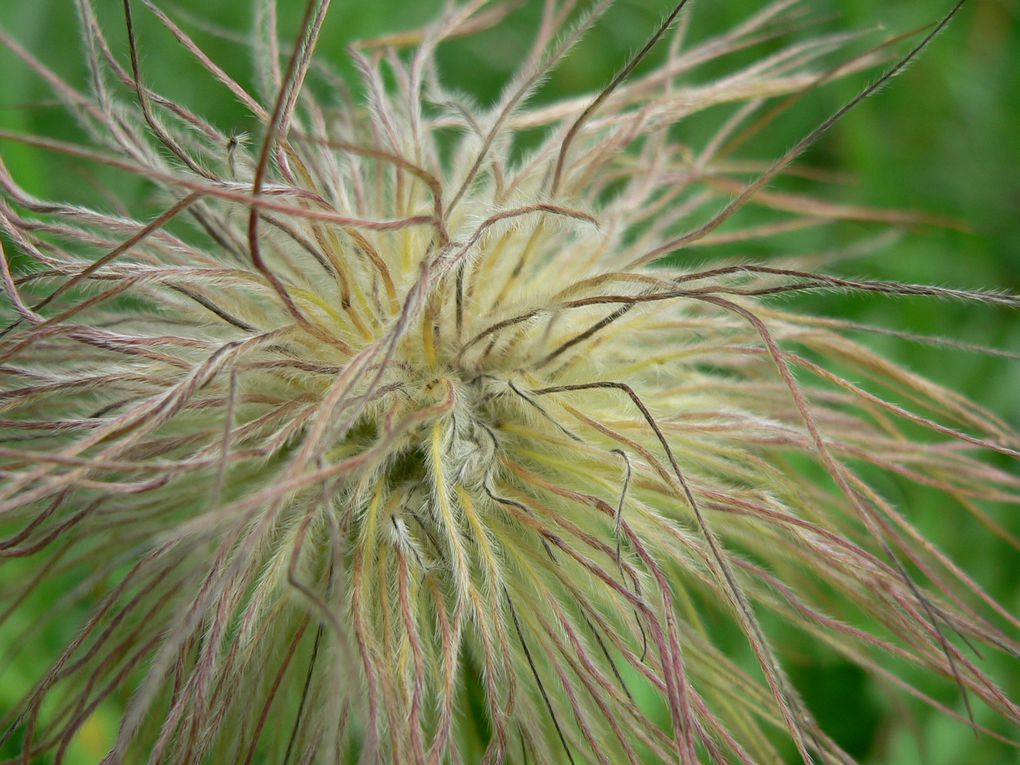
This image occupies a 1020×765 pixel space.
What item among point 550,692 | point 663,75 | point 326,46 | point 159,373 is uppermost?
point 326,46

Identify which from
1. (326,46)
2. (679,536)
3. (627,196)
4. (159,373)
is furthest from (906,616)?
(326,46)

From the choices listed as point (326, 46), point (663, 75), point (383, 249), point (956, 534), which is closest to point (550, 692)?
point (383, 249)

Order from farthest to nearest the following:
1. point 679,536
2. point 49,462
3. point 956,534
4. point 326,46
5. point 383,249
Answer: point 326,46
point 956,534
point 383,249
point 679,536
point 49,462

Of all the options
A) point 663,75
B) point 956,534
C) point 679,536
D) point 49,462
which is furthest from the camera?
point 956,534

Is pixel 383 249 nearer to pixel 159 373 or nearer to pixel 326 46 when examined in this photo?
pixel 159 373

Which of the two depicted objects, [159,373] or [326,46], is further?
Result: [326,46]

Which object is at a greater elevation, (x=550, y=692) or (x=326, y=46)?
(x=326, y=46)
